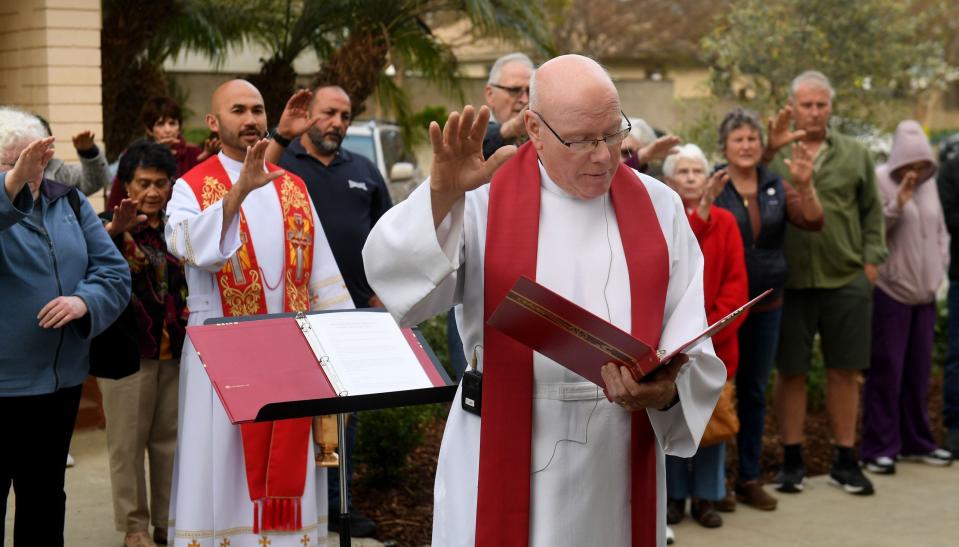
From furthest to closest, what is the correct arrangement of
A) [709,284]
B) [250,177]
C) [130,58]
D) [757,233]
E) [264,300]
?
1. [130,58]
2. [757,233]
3. [709,284]
4. [264,300]
5. [250,177]

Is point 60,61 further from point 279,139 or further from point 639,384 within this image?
point 639,384

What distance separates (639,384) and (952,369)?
6083 mm

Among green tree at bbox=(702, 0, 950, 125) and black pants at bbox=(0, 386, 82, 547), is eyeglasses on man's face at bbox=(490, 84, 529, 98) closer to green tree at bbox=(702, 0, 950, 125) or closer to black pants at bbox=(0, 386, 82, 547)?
black pants at bbox=(0, 386, 82, 547)

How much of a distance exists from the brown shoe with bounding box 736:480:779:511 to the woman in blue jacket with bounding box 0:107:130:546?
3.80m

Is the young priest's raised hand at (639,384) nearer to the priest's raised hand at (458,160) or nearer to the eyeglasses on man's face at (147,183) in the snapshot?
the priest's raised hand at (458,160)

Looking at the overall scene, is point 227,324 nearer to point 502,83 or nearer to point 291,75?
point 502,83

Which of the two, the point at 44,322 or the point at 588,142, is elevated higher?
the point at 588,142

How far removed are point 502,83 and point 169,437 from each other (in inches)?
101

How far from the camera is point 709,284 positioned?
22.3ft

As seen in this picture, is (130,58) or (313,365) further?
(130,58)

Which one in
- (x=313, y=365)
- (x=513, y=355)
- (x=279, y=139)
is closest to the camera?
(x=513, y=355)

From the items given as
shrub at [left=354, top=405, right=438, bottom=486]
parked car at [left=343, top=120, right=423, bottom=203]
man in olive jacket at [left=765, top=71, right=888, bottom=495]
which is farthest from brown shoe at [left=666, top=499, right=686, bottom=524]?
parked car at [left=343, top=120, right=423, bottom=203]

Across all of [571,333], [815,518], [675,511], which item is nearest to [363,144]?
[675,511]

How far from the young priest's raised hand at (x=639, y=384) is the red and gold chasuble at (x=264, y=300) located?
235cm
